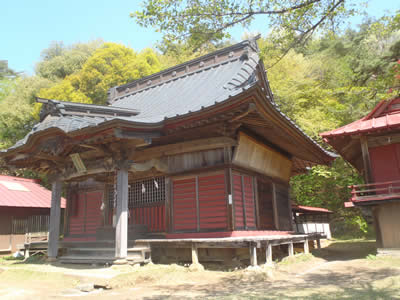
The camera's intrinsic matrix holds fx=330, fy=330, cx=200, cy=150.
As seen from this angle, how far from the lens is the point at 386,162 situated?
43.6 feet

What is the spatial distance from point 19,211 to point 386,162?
1871 centimetres

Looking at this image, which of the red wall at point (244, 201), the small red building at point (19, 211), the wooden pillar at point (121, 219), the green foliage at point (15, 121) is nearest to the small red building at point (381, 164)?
the red wall at point (244, 201)

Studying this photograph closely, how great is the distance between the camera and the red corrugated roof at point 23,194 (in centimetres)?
1804

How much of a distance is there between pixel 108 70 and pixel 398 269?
25.3 metres

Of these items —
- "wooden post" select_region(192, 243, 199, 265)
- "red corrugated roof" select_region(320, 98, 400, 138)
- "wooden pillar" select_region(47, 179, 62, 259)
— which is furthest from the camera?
"red corrugated roof" select_region(320, 98, 400, 138)

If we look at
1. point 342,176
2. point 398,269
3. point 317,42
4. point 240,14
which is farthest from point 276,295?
point 317,42

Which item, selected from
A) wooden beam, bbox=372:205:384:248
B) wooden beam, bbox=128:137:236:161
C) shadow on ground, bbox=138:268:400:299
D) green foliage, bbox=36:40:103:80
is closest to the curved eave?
wooden beam, bbox=128:137:236:161

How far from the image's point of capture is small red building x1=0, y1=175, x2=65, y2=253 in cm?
1767

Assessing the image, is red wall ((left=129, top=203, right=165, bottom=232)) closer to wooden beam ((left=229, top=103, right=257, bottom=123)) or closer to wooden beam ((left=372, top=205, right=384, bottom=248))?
wooden beam ((left=229, top=103, right=257, bottom=123))

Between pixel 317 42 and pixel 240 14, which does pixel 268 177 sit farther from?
pixel 317 42

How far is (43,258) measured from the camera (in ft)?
39.2

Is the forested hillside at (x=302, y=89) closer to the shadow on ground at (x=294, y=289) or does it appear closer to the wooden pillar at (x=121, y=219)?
the wooden pillar at (x=121, y=219)

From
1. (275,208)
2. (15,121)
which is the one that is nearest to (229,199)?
(275,208)

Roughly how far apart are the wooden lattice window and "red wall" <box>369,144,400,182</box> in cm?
858
